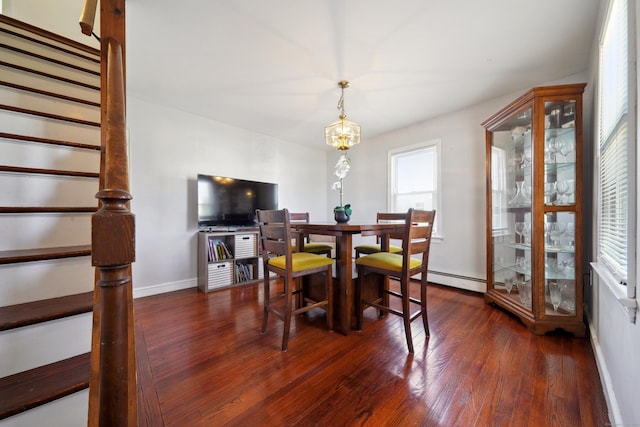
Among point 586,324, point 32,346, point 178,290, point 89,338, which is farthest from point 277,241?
point 586,324

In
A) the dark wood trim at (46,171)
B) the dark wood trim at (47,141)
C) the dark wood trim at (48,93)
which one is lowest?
the dark wood trim at (46,171)

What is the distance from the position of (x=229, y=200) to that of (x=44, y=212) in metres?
2.28

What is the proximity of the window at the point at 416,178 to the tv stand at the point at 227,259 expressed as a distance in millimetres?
2411

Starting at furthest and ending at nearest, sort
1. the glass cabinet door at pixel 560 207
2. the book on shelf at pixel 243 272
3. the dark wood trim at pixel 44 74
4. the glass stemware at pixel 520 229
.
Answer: the book on shelf at pixel 243 272 < the glass stemware at pixel 520 229 < the glass cabinet door at pixel 560 207 < the dark wood trim at pixel 44 74

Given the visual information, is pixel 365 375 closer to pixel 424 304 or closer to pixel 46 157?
pixel 424 304

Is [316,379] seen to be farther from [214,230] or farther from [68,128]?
[214,230]

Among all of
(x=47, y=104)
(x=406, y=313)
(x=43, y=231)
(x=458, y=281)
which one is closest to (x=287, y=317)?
(x=406, y=313)

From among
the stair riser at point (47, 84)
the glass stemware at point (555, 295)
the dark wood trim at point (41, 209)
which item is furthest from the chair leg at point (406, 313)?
the stair riser at point (47, 84)

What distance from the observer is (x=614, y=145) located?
1332 mm

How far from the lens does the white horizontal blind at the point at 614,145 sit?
114cm

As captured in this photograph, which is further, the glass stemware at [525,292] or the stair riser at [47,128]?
the glass stemware at [525,292]

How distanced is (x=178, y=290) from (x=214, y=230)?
0.90 metres

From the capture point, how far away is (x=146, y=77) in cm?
242

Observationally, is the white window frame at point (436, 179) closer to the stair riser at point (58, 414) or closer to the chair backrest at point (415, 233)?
the chair backrest at point (415, 233)
